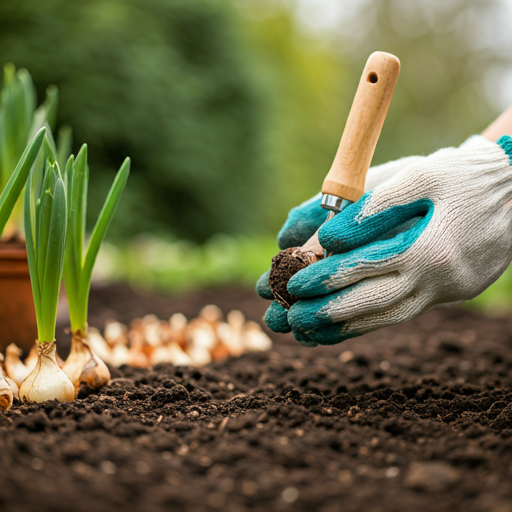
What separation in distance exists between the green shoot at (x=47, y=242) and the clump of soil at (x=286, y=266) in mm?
513

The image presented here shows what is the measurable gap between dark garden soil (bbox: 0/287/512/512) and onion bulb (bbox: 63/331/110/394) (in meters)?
0.04

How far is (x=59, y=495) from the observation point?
2.49 ft

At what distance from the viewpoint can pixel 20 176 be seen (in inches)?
49.1

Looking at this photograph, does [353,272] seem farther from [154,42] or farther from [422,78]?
[422,78]

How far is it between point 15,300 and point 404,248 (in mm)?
1276

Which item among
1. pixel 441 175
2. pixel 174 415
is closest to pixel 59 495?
pixel 174 415

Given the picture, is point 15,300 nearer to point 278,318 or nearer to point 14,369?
point 14,369

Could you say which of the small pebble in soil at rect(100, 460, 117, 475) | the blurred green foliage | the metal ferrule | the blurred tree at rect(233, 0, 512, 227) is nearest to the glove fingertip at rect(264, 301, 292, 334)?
the metal ferrule

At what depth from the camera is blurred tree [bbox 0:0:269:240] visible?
20.6ft

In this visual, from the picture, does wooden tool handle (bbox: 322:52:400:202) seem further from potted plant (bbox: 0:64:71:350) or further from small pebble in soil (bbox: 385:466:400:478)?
potted plant (bbox: 0:64:71:350)

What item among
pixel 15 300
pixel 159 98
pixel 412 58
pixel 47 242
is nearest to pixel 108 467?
pixel 47 242

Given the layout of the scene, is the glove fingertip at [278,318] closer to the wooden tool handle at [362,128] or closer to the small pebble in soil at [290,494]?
the wooden tool handle at [362,128]

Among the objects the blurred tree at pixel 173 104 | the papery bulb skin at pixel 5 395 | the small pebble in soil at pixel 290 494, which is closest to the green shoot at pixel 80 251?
the papery bulb skin at pixel 5 395

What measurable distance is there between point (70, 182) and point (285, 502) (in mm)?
915
